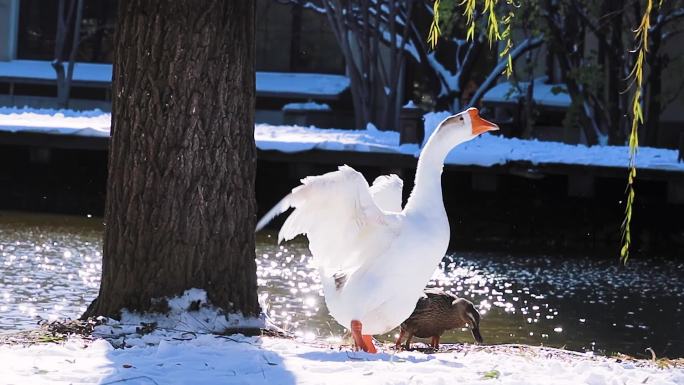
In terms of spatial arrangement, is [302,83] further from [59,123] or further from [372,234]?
[372,234]

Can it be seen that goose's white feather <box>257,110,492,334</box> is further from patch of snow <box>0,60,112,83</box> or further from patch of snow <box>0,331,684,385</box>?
patch of snow <box>0,60,112,83</box>

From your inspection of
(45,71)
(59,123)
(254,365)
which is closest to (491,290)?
(254,365)

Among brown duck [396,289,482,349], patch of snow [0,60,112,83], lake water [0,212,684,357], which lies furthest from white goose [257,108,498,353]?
patch of snow [0,60,112,83]

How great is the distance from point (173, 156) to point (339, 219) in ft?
3.29

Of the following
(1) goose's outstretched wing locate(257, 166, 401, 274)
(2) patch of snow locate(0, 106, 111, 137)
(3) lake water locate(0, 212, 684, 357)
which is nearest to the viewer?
(1) goose's outstretched wing locate(257, 166, 401, 274)

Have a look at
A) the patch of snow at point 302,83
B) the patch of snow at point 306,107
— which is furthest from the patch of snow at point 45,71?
the patch of snow at point 306,107

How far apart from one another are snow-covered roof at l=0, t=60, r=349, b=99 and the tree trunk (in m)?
24.1

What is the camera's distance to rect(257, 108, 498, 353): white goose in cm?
656

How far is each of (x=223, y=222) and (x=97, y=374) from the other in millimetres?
1910

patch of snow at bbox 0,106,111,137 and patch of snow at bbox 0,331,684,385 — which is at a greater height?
patch of snow at bbox 0,331,684,385

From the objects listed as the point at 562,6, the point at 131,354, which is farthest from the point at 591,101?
the point at 131,354

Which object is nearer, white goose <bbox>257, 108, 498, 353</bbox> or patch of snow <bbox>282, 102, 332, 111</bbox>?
white goose <bbox>257, 108, 498, 353</bbox>

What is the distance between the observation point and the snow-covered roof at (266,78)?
31.1 meters

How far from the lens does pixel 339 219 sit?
6.74 metres
